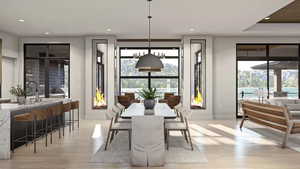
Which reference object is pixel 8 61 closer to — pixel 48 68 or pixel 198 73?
pixel 48 68

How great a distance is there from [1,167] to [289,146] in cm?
476

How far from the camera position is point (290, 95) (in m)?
10.1

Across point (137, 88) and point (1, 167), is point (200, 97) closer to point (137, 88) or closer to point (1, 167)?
point (137, 88)

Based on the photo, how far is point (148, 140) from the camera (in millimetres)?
3979

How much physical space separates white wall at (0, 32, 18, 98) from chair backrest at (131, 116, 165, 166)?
265 inches

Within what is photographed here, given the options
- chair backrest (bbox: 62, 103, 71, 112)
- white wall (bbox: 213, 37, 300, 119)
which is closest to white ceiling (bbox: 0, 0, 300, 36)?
white wall (bbox: 213, 37, 300, 119)

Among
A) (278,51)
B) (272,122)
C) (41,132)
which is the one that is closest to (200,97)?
(278,51)

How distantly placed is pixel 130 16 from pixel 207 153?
3844 mm

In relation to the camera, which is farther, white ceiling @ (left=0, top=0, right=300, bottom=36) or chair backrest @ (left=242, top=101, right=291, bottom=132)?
white ceiling @ (left=0, top=0, right=300, bottom=36)

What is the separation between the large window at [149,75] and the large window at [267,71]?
117 inches

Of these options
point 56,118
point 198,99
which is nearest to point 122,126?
point 56,118

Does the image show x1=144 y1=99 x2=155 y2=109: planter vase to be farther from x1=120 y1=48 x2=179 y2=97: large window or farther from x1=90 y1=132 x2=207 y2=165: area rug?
x1=120 y1=48 x2=179 y2=97: large window

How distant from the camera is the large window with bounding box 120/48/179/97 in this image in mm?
12008

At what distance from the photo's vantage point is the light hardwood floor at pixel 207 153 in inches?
161
